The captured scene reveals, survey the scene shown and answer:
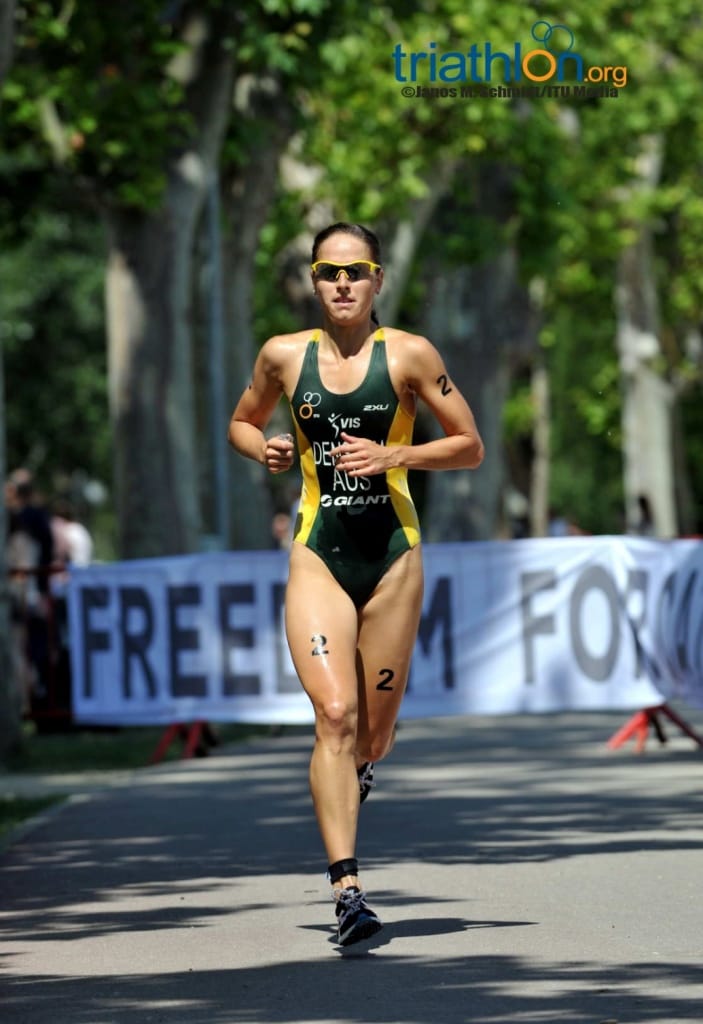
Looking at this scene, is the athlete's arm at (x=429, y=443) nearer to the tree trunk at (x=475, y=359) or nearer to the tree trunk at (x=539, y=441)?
the tree trunk at (x=475, y=359)

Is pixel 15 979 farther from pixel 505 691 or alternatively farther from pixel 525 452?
pixel 525 452

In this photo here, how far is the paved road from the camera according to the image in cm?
736

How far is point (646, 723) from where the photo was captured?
1736 centimetres

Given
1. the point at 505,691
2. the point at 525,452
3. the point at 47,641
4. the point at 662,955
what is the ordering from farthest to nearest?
the point at 525,452 → the point at 47,641 → the point at 505,691 → the point at 662,955

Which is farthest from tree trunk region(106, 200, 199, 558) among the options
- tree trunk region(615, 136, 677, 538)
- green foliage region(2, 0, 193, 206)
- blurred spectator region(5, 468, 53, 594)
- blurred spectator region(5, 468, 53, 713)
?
tree trunk region(615, 136, 677, 538)

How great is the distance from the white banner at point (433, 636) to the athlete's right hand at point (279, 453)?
8.40 meters

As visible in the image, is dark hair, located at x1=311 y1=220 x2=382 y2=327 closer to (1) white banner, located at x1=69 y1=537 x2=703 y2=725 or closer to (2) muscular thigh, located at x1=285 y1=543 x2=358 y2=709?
(2) muscular thigh, located at x1=285 y1=543 x2=358 y2=709

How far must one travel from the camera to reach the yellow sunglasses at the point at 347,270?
347 inches

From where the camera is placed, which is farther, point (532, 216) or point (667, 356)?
point (667, 356)

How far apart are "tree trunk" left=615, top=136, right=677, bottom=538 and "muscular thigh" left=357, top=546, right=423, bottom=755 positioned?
38.2 metres

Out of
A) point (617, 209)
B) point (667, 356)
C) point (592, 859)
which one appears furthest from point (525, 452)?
point (592, 859)

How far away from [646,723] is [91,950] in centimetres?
922

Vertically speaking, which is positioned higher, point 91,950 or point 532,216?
point 532,216

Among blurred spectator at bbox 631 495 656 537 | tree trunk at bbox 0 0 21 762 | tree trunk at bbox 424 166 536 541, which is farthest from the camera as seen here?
tree trunk at bbox 424 166 536 541
